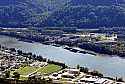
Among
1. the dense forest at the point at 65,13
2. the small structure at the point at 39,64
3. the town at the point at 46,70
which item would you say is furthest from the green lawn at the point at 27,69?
the dense forest at the point at 65,13

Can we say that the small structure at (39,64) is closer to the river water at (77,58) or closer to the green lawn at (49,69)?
the green lawn at (49,69)

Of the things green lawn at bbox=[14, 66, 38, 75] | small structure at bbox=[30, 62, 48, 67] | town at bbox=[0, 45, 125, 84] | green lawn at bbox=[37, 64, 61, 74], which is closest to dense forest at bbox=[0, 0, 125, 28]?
town at bbox=[0, 45, 125, 84]

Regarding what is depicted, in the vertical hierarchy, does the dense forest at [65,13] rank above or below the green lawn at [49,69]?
above

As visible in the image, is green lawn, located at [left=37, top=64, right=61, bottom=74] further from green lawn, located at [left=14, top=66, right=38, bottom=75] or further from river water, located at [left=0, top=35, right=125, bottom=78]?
river water, located at [left=0, top=35, right=125, bottom=78]

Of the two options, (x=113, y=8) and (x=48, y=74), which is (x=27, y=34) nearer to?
(x=113, y=8)

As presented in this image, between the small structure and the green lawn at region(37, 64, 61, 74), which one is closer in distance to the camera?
the green lawn at region(37, 64, 61, 74)
